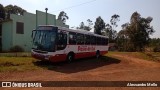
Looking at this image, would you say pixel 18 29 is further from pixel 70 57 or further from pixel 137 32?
pixel 137 32

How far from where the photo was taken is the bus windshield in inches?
741

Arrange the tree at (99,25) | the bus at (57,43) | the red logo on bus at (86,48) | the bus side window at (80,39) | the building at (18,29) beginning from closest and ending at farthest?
the bus at (57,43) → the bus side window at (80,39) → the red logo on bus at (86,48) → the building at (18,29) → the tree at (99,25)

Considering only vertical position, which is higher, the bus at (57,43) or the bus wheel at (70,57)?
the bus at (57,43)

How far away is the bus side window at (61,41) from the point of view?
19347mm

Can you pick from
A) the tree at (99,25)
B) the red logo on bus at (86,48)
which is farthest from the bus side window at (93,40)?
the tree at (99,25)

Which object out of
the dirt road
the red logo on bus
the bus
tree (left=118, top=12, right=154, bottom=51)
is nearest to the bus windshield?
the bus

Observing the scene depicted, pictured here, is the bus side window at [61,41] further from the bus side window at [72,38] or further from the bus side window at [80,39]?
the bus side window at [80,39]

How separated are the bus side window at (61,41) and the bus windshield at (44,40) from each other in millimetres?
523

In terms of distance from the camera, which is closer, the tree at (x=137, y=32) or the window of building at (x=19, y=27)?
the window of building at (x=19, y=27)

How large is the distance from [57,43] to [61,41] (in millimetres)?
723

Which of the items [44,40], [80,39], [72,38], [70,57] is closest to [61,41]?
[44,40]

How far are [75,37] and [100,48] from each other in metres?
7.35

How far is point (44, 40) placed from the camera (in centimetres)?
1903

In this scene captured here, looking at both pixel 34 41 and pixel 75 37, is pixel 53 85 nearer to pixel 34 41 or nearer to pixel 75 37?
pixel 34 41
